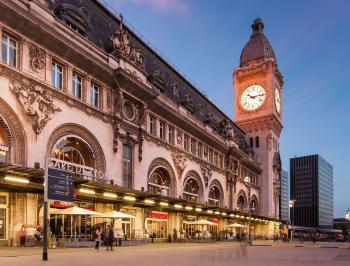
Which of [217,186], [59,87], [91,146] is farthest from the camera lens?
[217,186]

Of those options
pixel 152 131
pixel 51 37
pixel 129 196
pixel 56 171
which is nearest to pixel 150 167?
pixel 152 131

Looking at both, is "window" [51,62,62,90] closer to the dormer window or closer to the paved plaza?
the dormer window

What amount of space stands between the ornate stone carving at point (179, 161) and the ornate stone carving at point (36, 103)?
24235mm

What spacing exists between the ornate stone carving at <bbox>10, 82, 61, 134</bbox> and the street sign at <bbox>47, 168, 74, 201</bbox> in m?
11.5

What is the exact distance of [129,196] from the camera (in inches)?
1721

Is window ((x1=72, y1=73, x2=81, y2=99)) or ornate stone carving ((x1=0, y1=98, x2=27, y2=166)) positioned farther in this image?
window ((x1=72, y1=73, x2=81, y2=99))

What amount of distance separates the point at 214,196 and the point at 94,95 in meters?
37.2

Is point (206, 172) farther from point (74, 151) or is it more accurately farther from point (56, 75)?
point (56, 75)

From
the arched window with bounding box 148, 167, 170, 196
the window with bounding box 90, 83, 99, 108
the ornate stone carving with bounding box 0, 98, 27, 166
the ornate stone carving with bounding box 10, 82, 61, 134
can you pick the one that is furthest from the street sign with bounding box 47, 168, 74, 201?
the arched window with bounding box 148, 167, 170, 196

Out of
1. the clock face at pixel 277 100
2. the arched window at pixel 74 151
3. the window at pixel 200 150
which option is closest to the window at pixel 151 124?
Answer: the arched window at pixel 74 151

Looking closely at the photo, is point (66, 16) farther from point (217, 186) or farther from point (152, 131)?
point (217, 186)

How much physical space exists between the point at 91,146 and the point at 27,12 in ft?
43.9

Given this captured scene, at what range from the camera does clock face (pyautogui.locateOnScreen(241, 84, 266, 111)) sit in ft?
348

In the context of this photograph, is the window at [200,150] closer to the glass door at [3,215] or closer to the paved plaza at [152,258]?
the paved plaza at [152,258]
